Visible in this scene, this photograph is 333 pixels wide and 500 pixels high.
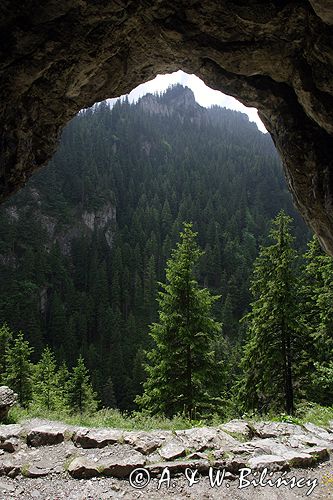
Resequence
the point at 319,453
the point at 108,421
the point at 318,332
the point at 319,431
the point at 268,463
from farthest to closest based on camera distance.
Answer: the point at 318,332, the point at 108,421, the point at 319,431, the point at 319,453, the point at 268,463

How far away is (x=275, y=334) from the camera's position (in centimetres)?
1460

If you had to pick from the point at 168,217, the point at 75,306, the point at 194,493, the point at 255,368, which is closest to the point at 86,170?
the point at 168,217

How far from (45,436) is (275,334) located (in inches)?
397

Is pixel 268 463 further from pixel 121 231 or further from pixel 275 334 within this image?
pixel 121 231

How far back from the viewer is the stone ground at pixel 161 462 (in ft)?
20.4

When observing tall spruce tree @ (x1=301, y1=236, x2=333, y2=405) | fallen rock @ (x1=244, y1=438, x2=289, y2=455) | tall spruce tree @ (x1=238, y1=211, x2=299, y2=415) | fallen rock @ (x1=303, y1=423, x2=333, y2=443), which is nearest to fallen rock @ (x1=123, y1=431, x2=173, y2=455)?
fallen rock @ (x1=244, y1=438, x2=289, y2=455)

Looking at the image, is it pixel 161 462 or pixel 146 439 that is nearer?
pixel 161 462

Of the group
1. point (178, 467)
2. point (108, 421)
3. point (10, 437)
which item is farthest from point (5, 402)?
point (178, 467)

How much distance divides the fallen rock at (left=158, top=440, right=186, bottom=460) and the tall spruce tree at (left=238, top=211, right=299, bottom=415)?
7.53m

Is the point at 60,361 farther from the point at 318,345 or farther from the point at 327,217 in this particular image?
the point at 327,217

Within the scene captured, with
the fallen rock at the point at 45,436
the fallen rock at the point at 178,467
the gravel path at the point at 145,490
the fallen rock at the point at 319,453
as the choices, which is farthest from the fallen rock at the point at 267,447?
the fallen rock at the point at 45,436

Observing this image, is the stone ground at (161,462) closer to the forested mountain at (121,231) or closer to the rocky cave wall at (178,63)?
the rocky cave wall at (178,63)

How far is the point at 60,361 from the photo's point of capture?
51375 millimetres

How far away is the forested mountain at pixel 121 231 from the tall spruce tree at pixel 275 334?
30197mm
